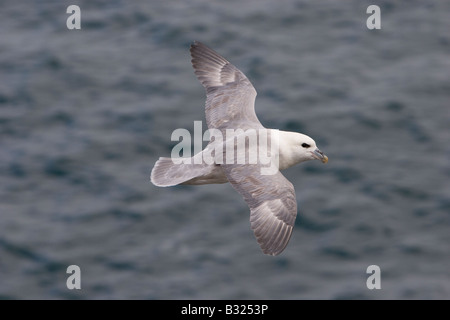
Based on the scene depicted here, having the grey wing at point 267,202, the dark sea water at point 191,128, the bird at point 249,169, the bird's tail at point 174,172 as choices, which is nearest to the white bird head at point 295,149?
the bird at point 249,169

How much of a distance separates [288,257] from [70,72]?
22.2ft

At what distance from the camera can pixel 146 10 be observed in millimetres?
21641

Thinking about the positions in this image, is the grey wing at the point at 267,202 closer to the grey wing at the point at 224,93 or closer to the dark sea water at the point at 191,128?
the grey wing at the point at 224,93

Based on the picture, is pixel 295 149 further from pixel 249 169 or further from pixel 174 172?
pixel 174 172

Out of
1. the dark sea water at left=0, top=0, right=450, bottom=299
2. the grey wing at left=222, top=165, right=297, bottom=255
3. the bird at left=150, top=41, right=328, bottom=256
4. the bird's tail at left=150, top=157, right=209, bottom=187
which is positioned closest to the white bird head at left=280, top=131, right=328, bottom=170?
the bird at left=150, top=41, right=328, bottom=256

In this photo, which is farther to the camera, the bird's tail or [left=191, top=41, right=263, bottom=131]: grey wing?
[left=191, top=41, right=263, bottom=131]: grey wing

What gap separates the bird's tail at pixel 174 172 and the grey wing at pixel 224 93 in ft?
3.06

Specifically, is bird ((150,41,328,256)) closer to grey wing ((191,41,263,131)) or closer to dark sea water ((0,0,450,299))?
grey wing ((191,41,263,131))

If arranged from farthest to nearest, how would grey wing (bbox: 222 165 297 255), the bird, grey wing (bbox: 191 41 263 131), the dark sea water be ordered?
1. the dark sea water
2. grey wing (bbox: 191 41 263 131)
3. the bird
4. grey wing (bbox: 222 165 297 255)

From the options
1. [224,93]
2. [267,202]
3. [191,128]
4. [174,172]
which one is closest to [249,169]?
[267,202]

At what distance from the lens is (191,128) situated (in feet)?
61.2

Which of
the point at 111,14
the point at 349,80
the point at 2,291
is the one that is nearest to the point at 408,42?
the point at 349,80

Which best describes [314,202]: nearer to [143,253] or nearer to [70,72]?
[143,253]

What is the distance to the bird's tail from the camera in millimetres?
11297
